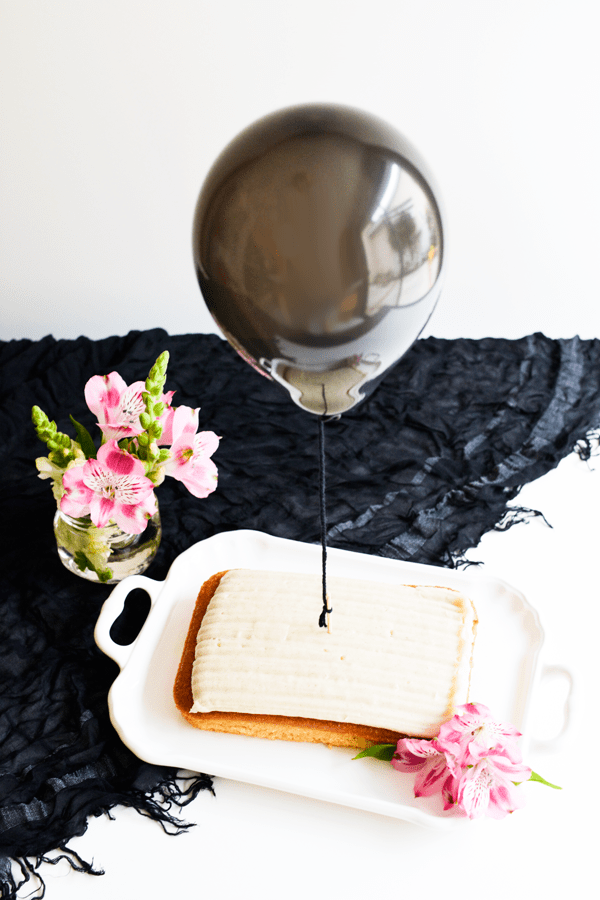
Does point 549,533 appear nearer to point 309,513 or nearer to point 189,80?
point 309,513

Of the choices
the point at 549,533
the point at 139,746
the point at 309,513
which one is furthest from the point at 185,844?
the point at 549,533

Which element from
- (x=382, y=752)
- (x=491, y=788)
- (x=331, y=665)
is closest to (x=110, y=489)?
(x=331, y=665)

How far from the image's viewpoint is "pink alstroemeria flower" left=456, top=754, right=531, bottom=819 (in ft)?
2.68

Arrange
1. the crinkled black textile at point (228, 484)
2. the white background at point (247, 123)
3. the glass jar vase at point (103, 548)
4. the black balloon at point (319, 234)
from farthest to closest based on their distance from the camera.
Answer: the white background at point (247, 123) → the glass jar vase at point (103, 548) → the crinkled black textile at point (228, 484) → the black balloon at point (319, 234)

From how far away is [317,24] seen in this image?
1351mm

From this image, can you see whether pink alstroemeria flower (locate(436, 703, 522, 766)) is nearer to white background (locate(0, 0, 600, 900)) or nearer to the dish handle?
white background (locate(0, 0, 600, 900))

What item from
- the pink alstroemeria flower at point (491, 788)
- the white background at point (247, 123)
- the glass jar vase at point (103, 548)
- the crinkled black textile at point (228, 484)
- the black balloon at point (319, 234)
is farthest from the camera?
the white background at point (247, 123)

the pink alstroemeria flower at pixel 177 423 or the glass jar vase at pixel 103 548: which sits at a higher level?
the pink alstroemeria flower at pixel 177 423

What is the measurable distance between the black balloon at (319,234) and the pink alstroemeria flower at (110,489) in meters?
0.50

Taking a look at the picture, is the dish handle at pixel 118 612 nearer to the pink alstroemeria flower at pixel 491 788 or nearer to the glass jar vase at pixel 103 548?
the glass jar vase at pixel 103 548

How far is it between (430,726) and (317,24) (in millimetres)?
1170

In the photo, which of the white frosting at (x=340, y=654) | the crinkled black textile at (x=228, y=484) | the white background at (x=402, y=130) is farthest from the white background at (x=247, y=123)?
the white frosting at (x=340, y=654)

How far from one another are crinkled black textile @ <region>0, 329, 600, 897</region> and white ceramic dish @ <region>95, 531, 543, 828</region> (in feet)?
0.18

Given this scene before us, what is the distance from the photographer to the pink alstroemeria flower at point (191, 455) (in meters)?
1.00
